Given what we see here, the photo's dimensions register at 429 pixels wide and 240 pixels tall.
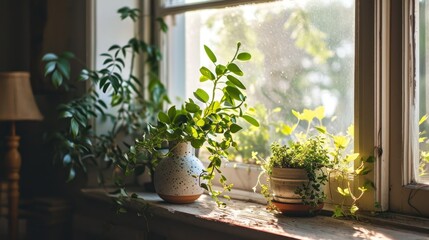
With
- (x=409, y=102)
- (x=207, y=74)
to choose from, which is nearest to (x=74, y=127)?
(x=207, y=74)

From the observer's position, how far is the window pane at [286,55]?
1.80 meters

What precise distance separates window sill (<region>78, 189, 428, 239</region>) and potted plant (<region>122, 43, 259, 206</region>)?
6 centimetres

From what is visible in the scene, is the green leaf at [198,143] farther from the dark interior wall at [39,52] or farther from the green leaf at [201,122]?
the dark interior wall at [39,52]

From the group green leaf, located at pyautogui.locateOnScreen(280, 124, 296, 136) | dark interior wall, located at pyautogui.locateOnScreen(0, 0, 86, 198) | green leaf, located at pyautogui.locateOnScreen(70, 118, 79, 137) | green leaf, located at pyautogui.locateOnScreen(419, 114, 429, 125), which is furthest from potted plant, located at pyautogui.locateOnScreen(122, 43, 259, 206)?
dark interior wall, located at pyautogui.locateOnScreen(0, 0, 86, 198)

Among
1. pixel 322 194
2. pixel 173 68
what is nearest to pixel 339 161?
pixel 322 194

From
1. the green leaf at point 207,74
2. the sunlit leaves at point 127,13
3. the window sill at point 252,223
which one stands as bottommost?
the window sill at point 252,223

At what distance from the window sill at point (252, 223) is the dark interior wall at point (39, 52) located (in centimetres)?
77

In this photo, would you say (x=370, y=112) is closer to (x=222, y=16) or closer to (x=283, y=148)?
(x=283, y=148)

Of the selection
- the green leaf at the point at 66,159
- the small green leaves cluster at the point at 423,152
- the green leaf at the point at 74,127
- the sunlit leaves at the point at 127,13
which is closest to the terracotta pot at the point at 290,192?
the small green leaves cluster at the point at 423,152

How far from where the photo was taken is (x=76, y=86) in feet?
8.02

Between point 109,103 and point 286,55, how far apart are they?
819mm

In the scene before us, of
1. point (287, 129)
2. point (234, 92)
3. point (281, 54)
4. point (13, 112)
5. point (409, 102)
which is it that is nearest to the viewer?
point (409, 102)

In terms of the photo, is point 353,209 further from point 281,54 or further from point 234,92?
point 281,54

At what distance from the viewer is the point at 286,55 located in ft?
6.44
